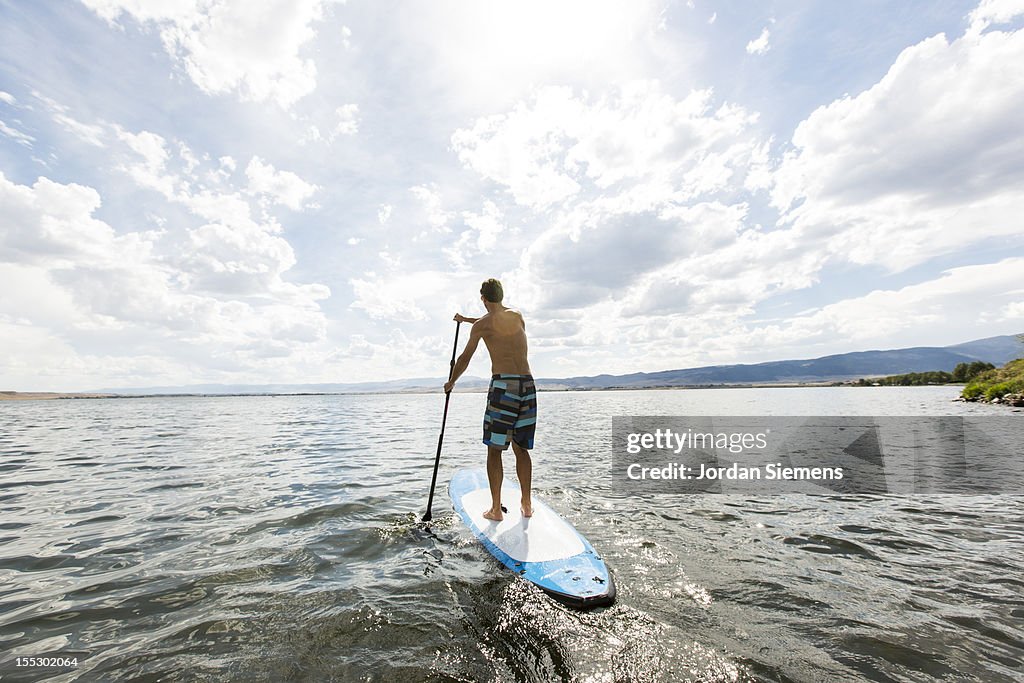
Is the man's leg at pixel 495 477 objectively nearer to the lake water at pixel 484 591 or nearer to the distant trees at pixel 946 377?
the lake water at pixel 484 591

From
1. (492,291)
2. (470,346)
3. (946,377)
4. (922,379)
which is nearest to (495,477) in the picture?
(470,346)

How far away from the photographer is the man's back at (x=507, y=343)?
A: 744cm

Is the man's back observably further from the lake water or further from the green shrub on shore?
the green shrub on shore

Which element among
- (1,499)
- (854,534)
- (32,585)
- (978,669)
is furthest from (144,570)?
(854,534)

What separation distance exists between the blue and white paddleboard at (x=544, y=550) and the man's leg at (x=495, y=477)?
0.15 metres

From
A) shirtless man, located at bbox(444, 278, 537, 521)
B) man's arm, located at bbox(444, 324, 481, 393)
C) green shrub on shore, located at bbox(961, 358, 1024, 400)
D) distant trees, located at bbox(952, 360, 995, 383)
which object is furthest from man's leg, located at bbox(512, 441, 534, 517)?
distant trees, located at bbox(952, 360, 995, 383)

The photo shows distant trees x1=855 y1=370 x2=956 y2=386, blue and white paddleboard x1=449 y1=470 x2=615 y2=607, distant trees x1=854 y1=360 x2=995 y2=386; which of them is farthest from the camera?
distant trees x1=855 y1=370 x2=956 y2=386

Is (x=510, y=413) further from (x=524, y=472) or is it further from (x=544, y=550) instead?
(x=544, y=550)

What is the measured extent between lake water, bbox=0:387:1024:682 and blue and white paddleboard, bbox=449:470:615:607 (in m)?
0.18

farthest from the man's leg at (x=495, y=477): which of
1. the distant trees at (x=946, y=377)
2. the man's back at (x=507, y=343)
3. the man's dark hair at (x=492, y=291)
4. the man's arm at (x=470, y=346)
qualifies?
the distant trees at (x=946, y=377)

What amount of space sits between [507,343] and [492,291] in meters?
0.95

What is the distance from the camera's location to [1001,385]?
44.6m

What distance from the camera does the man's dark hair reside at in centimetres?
754

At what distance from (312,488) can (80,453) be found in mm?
14188
